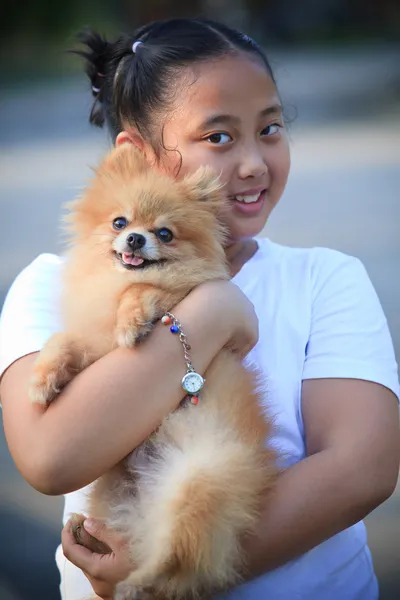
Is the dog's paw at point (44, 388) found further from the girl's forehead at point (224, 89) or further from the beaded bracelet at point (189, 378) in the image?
the girl's forehead at point (224, 89)

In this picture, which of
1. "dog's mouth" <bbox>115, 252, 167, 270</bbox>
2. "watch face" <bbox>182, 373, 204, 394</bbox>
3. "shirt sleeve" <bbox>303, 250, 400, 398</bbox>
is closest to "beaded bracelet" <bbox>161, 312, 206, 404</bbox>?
"watch face" <bbox>182, 373, 204, 394</bbox>

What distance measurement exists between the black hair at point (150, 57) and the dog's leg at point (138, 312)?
435 mm

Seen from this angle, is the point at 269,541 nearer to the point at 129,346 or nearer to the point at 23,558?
the point at 129,346

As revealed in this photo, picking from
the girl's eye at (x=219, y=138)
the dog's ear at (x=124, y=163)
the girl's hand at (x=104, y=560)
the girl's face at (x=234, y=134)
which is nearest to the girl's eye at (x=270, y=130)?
the girl's face at (x=234, y=134)

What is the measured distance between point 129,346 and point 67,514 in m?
0.47

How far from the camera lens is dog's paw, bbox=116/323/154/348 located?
117 cm

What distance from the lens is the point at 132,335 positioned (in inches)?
46.2

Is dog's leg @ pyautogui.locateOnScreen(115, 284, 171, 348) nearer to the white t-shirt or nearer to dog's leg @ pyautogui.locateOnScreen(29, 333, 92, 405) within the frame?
dog's leg @ pyautogui.locateOnScreen(29, 333, 92, 405)

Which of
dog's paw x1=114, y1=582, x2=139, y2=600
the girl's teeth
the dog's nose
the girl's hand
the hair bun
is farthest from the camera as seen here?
the hair bun

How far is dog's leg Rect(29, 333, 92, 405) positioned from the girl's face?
1.45 ft

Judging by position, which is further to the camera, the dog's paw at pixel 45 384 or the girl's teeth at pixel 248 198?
the girl's teeth at pixel 248 198

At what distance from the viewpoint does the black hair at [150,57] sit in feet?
4.77

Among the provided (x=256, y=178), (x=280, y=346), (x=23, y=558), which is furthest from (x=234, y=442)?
(x=23, y=558)

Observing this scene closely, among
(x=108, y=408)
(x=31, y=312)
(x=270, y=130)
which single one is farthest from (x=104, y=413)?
(x=270, y=130)
